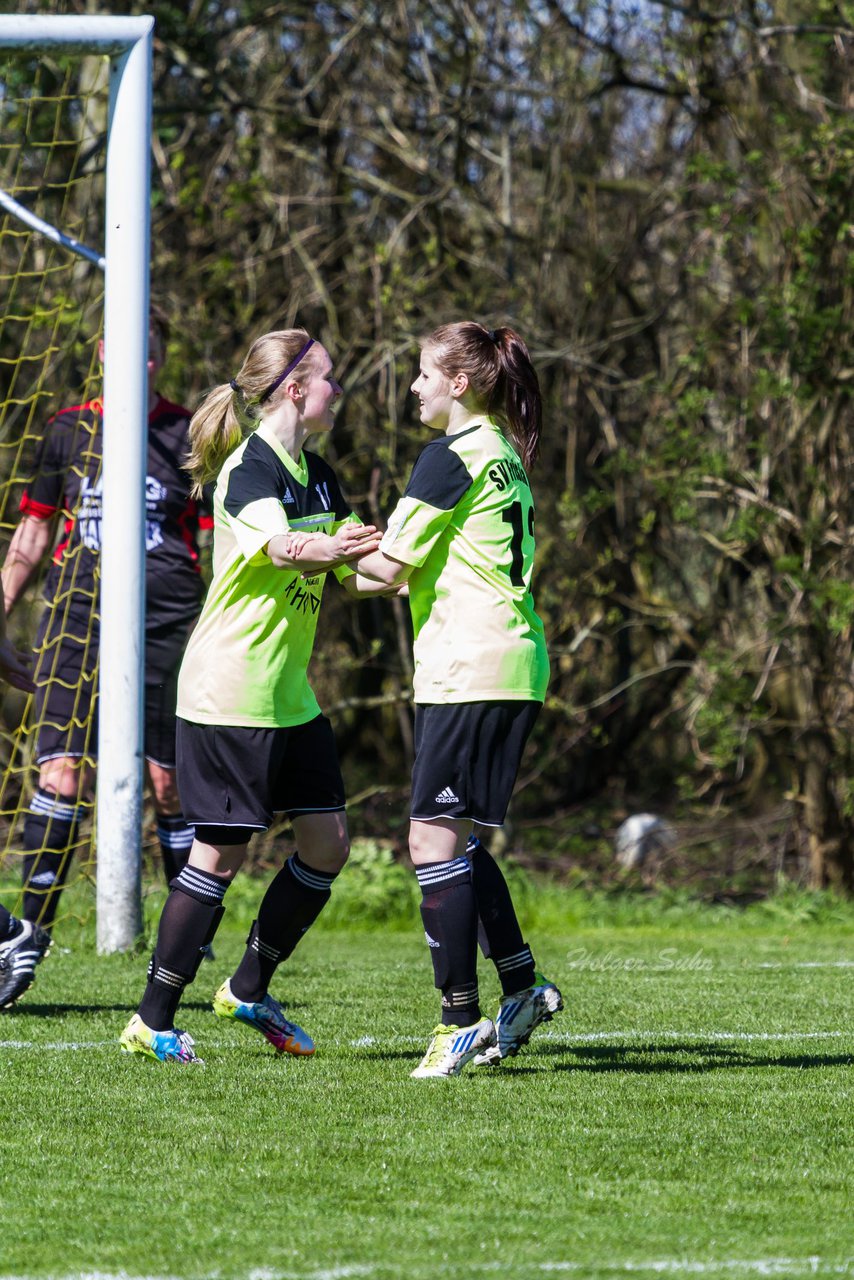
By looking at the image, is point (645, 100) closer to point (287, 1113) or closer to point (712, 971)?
point (712, 971)

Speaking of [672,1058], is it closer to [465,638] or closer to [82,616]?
[465,638]

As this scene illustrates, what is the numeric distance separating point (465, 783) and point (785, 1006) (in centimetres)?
176

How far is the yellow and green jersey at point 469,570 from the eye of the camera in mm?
4062

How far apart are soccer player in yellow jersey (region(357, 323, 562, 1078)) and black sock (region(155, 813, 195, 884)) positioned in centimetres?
234

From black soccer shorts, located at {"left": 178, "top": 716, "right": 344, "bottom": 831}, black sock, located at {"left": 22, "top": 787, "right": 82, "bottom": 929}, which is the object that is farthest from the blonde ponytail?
black sock, located at {"left": 22, "top": 787, "right": 82, "bottom": 929}

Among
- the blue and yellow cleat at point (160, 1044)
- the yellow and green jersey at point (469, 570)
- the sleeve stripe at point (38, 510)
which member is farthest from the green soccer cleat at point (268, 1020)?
the sleeve stripe at point (38, 510)

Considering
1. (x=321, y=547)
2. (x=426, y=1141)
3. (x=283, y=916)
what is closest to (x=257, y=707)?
(x=321, y=547)

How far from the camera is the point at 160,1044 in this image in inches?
165

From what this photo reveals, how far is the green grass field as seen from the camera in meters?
2.57

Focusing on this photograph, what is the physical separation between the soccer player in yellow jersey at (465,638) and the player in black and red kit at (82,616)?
7.57ft

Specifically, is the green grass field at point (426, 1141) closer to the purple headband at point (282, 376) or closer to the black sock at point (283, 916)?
the black sock at point (283, 916)

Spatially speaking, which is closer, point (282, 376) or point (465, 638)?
point (465, 638)

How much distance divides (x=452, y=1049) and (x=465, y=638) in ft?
3.18

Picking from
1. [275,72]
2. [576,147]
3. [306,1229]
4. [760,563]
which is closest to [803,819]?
[760,563]
